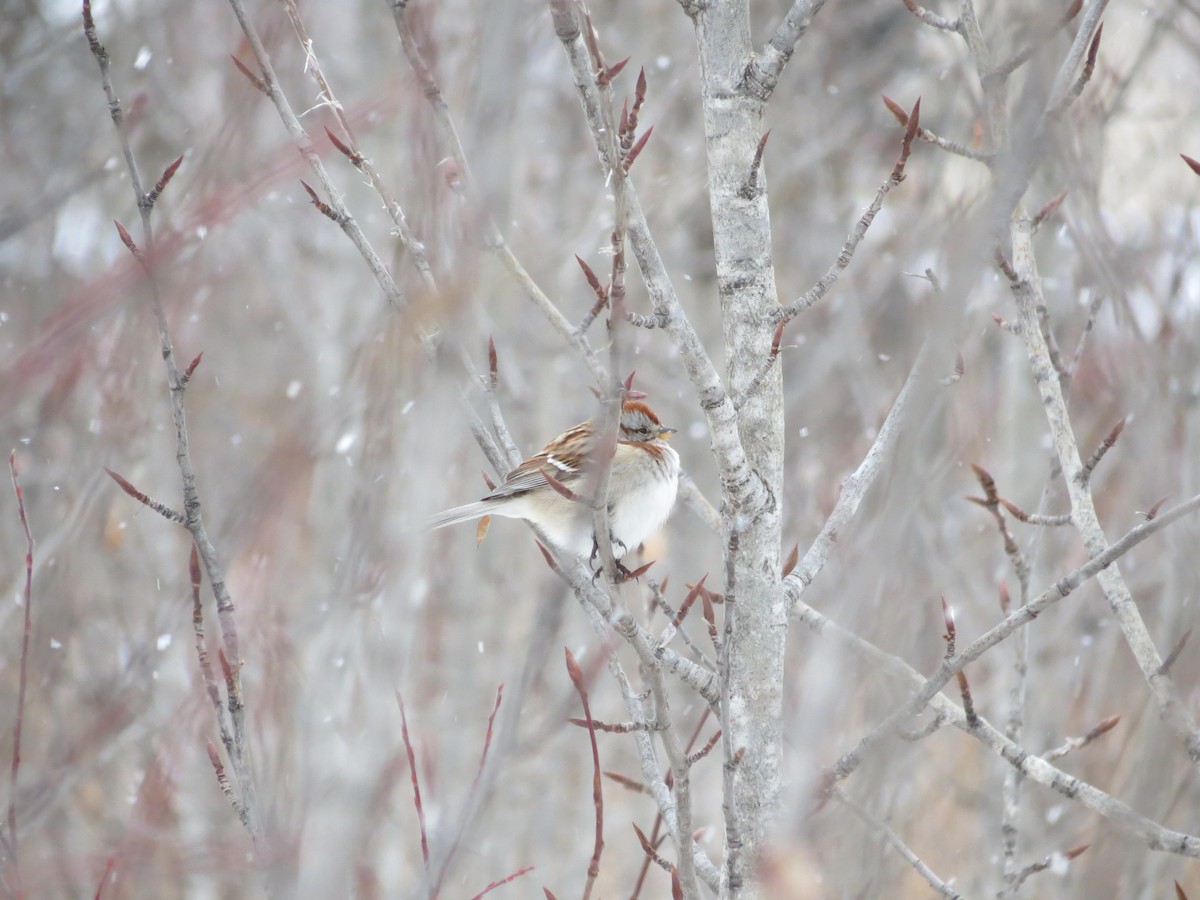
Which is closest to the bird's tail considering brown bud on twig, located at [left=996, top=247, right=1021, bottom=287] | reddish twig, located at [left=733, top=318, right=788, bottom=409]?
reddish twig, located at [left=733, top=318, right=788, bottom=409]

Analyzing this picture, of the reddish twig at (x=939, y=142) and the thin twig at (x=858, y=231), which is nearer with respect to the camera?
the thin twig at (x=858, y=231)

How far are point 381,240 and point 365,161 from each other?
15.6 ft

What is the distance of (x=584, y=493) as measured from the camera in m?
2.97

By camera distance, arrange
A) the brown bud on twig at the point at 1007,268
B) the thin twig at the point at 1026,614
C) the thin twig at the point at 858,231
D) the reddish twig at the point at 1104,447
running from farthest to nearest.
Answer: the brown bud on twig at the point at 1007,268 < the reddish twig at the point at 1104,447 < the thin twig at the point at 858,231 < the thin twig at the point at 1026,614

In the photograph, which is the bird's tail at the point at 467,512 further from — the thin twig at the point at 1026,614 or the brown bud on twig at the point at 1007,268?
the brown bud on twig at the point at 1007,268

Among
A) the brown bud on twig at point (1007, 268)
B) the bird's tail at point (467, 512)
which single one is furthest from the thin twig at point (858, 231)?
the bird's tail at point (467, 512)

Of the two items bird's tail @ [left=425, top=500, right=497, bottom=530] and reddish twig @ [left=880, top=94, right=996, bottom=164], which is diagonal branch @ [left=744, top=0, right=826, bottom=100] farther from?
bird's tail @ [left=425, top=500, right=497, bottom=530]

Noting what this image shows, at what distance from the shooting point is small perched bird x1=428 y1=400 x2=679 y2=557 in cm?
305

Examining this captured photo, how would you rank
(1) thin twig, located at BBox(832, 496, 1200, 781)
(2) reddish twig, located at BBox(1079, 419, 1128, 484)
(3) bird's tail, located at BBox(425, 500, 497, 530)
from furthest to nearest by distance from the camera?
(3) bird's tail, located at BBox(425, 500, 497, 530), (2) reddish twig, located at BBox(1079, 419, 1128, 484), (1) thin twig, located at BBox(832, 496, 1200, 781)

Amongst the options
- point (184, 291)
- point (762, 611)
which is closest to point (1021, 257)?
point (762, 611)

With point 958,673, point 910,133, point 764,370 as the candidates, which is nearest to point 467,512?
point 764,370

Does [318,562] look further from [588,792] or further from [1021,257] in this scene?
[1021,257]

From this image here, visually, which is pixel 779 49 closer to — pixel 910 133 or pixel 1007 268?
pixel 910 133

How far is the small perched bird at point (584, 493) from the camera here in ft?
10.0
